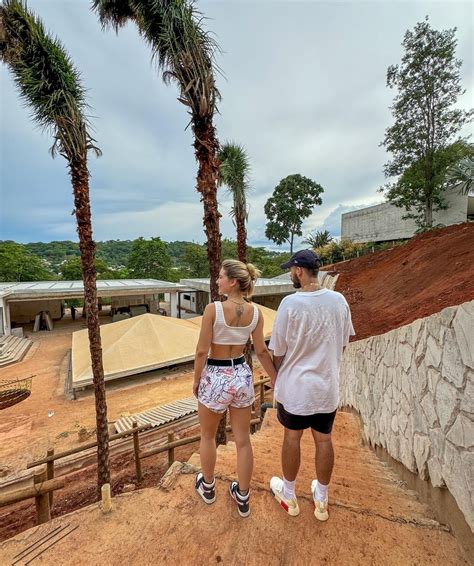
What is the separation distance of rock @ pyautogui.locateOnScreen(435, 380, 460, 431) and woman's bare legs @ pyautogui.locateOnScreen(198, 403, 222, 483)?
61.9 inches

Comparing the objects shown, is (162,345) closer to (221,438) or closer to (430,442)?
(221,438)

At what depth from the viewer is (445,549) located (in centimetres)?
161

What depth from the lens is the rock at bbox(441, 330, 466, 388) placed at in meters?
1.70

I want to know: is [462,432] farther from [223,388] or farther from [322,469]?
[223,388]

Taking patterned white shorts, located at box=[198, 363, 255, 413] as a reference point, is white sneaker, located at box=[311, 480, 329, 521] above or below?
below

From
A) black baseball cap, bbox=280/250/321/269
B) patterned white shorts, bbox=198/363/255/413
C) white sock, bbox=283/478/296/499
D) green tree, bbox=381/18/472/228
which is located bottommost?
white sock, bbox=283/478/296/499

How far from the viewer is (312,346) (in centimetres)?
169

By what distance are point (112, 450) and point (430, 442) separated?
24.2ft

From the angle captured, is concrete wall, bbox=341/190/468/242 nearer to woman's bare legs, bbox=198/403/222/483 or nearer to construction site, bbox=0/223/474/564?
construction site, bbox=0/223/474/564

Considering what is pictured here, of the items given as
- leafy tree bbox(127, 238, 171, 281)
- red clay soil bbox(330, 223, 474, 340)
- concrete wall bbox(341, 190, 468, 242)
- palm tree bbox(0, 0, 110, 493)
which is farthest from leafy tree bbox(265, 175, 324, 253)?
palm tree bbox(0, 0, 110, 493)

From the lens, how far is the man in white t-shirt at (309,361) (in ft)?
5.52

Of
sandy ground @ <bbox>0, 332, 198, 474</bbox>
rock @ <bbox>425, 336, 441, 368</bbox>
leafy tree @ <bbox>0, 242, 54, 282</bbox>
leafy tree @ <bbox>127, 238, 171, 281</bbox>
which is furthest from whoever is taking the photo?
leafy tree @ <bbox>127, 238, 171, 281</bbox>

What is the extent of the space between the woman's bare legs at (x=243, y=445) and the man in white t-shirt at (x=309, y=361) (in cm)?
26

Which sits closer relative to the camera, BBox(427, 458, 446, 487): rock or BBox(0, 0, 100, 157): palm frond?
BBox(427, 458, 446, 487): rock
